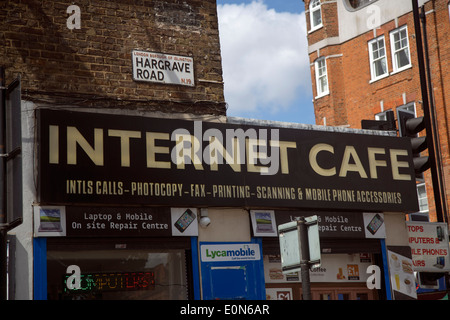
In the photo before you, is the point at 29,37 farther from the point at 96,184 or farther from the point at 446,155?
the point at 446,155

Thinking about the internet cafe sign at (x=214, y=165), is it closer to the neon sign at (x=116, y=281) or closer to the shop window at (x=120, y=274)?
the shop window at (x=120, y=274)

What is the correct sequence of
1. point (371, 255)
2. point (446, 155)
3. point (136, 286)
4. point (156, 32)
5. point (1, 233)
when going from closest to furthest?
1. point (1, 233)
2. point (136, 286)
3. point (156, 32)
4. point (371, 255)
5. point (446, 155)

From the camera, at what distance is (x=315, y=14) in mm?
35781

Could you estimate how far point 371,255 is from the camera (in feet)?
48.5

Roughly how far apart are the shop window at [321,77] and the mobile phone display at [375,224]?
66.4 feet

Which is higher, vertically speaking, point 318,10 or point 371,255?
point 318,10

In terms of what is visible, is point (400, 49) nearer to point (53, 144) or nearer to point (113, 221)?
point (113, 221)

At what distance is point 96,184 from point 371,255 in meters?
6.22

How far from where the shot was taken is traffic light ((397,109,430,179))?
14.2 metres

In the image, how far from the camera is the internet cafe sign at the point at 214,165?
465 inches

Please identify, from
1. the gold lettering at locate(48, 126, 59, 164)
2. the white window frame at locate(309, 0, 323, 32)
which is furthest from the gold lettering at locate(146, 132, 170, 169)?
the white window frame at locate(309, 0, 323, 32)

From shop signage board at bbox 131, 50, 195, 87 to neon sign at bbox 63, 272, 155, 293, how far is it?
3.61 metres

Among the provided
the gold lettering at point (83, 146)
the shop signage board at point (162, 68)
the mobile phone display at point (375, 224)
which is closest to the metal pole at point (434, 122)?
the mobile phone display at point (375, 224)
